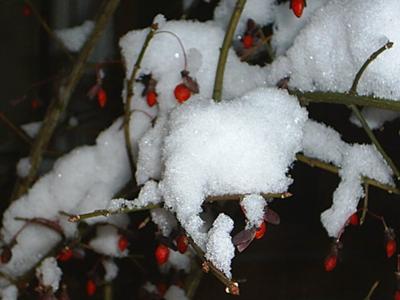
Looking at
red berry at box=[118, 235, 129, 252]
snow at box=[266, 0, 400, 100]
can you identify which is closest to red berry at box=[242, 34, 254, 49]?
snow at box=[266, 0, 400, 100]

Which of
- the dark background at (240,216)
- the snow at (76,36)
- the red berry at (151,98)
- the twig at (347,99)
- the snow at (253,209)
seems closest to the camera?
the snow at (253,209)

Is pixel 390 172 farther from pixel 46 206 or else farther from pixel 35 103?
pixel 35 103

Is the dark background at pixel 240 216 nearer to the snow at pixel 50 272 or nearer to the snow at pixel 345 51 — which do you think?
the snow at pixel 50 272

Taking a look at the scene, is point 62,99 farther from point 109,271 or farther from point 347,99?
point 347,99

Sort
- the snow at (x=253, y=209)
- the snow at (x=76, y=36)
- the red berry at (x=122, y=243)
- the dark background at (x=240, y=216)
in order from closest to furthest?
1. the snow at (x=253, y=209)
2. the red berry at (x=122, y=243)
3. the snow at (x=76, y=36)
4. the dark background at (x=240, y=216)

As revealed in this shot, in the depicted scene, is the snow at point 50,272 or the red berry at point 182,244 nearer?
the red berry at point 182,244

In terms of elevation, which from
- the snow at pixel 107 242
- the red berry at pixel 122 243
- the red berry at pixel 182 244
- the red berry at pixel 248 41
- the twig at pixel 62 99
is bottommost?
the snow at pixel 107 242

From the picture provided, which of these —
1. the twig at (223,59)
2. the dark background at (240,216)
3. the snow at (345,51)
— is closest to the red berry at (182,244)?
→ the twig at (223,59)

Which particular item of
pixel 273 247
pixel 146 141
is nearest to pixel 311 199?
pixel 273 247
